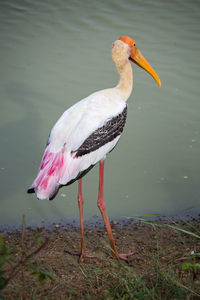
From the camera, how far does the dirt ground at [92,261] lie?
2.57 meters

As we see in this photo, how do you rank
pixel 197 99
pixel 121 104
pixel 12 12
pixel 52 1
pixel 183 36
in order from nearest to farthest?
1. pixel 121 104
2. pixel 197 99
3. pixel 183 36
4. pixel 12 12
5. pixel 52 1

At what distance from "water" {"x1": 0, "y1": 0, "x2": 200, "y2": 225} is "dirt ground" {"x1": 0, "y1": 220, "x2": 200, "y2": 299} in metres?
0.36

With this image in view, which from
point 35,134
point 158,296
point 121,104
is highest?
point 121,104

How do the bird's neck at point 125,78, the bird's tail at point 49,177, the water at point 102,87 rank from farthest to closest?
the water at point 102,87 → the bird's neck at point 125,78 → the bird's tail at point 49,177

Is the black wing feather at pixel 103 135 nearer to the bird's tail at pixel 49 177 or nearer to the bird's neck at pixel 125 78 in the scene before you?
the bird's tail at pixel 49 177

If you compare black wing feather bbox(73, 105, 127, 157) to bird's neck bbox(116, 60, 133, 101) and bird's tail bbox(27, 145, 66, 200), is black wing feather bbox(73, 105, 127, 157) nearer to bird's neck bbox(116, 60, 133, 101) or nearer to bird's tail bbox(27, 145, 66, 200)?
bird's tail bbox(27, 145, 66, 200)

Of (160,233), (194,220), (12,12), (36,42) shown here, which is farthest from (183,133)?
(12,12)

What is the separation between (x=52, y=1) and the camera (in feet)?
34.1

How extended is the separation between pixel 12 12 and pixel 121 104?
7239 mm

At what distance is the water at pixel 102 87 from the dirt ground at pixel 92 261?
36 centimetres

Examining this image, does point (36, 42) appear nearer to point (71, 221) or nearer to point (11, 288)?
point (71, 221)

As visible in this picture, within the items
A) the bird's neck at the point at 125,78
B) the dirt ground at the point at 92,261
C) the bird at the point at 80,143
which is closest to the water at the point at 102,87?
the dirt ground at the point at 92,261

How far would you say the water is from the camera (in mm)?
4246

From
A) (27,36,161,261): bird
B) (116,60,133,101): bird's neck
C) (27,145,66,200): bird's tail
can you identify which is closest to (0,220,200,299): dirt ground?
(27,36,161,261): bird
